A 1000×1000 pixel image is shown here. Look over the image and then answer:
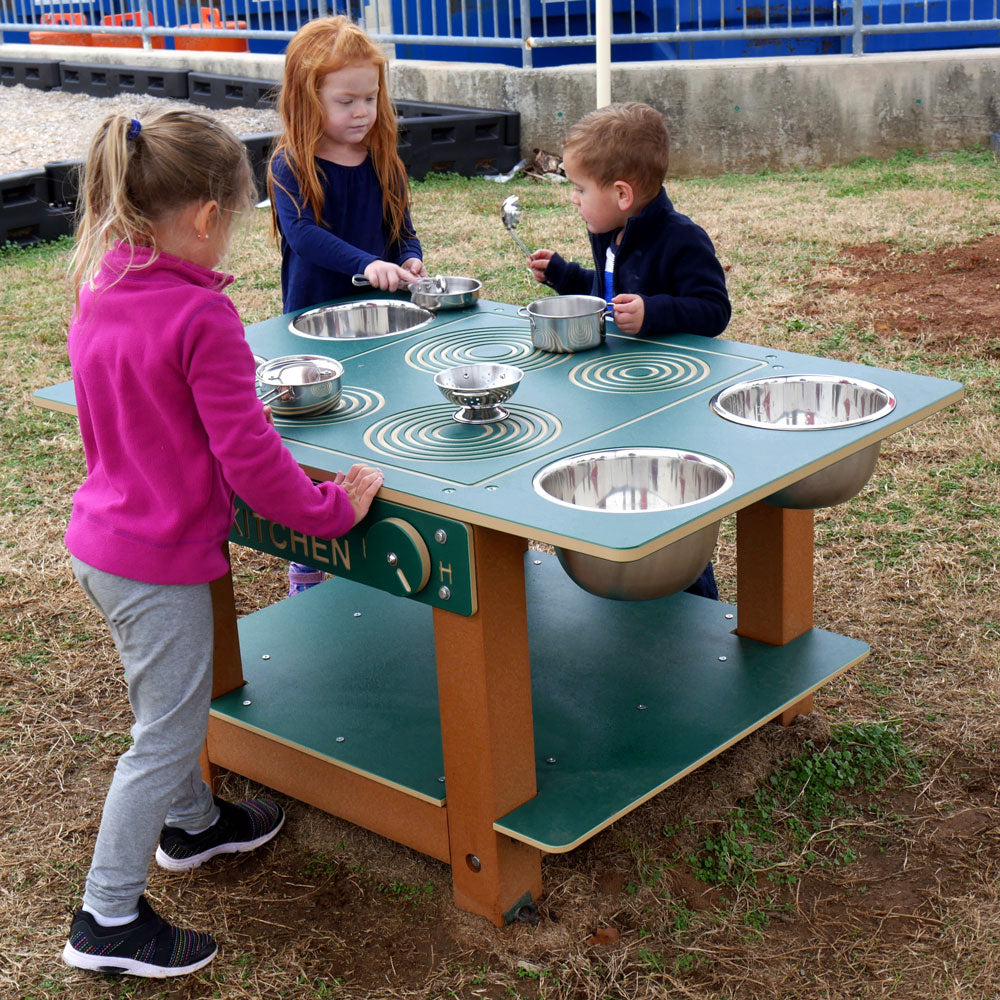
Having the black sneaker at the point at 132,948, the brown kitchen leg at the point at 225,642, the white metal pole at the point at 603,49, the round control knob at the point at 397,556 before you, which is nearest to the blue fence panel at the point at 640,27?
the white metal pole at the point at 603,49

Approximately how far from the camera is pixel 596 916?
2062mm

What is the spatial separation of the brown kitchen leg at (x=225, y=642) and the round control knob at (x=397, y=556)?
1.82 ft

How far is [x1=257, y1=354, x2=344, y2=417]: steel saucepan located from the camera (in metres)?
2.11

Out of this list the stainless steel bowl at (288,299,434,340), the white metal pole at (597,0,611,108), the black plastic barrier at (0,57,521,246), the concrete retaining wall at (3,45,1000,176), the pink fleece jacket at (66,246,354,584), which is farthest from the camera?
the concrete retaining wall at (3,45,1000,176)

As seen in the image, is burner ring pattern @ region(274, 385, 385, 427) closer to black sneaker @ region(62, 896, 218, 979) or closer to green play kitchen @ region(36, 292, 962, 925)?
green play kitchen @ region(36, 292, 962, 925)

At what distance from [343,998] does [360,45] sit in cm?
198

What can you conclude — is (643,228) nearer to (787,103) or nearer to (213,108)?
(787,103)

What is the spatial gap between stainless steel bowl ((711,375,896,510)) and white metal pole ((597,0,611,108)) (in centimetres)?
437

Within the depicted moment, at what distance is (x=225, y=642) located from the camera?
240cm

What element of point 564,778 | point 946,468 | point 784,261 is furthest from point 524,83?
point 564,778

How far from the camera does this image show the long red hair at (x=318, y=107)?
9.27 ft

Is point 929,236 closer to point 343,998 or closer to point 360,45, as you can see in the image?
point 360,45

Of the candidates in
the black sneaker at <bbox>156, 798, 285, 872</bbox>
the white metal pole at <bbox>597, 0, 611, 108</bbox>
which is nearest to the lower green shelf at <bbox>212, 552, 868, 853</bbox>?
the black sneaker at <bbox>156, 798, 285, 872</bbox>

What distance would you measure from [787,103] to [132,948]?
22.2ft
